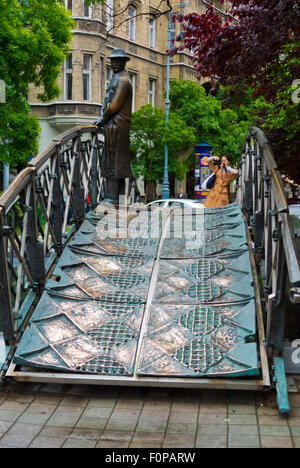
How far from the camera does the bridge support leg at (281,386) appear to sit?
14.6 feet

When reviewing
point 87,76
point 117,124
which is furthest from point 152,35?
point 117,124

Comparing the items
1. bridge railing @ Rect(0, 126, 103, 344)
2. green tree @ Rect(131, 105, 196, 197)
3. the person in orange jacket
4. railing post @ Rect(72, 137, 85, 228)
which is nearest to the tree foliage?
the person in orange jacket

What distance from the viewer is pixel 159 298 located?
19.3 ft

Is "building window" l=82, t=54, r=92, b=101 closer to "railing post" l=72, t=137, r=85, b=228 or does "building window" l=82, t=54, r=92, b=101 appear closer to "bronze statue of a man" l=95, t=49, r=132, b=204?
"bronze statue of a man" l=95, t=49, r=132, b=204

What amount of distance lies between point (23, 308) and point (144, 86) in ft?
Result: 111

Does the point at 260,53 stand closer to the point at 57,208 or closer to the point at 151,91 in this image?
the point at 57,208

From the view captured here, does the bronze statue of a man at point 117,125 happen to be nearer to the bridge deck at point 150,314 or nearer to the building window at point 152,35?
the bridge deck at point 150,314

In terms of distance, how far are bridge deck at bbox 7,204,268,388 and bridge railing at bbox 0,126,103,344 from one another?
0.55 feet

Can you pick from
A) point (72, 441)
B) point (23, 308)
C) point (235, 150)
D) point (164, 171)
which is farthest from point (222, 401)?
point (235, 150)

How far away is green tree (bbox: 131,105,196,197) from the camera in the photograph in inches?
1193

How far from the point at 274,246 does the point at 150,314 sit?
131 cm

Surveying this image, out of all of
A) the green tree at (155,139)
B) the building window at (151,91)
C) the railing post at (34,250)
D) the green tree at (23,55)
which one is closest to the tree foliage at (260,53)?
the railing post at (34,250)

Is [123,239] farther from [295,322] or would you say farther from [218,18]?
[218,18]

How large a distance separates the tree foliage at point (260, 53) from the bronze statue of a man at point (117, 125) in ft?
3.69
